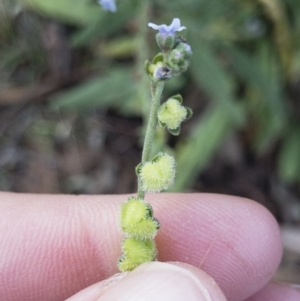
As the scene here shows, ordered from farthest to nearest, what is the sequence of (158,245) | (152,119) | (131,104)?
(131,104) → (158,245) → (152,119)

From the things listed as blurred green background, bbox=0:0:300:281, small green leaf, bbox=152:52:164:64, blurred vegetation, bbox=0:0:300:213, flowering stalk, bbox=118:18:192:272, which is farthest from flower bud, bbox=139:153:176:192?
blurred green background, bbox=0:0:300:281

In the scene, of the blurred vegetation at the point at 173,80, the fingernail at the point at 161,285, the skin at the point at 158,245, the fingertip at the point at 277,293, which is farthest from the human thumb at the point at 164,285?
the blurred vegetation at the point at 173,80

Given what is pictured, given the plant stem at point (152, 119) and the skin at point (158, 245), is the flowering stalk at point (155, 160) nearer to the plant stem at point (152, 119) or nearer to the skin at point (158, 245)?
the plant stem at point (152, 119)

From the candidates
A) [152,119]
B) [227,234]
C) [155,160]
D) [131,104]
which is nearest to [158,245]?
[227,234]

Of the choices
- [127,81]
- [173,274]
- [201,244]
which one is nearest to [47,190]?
[127,81]

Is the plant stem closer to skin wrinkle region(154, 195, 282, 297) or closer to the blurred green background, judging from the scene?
skin wrinkle region(154, 195, 282, 297)

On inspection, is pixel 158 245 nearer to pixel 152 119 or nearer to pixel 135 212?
pixel 135 212
